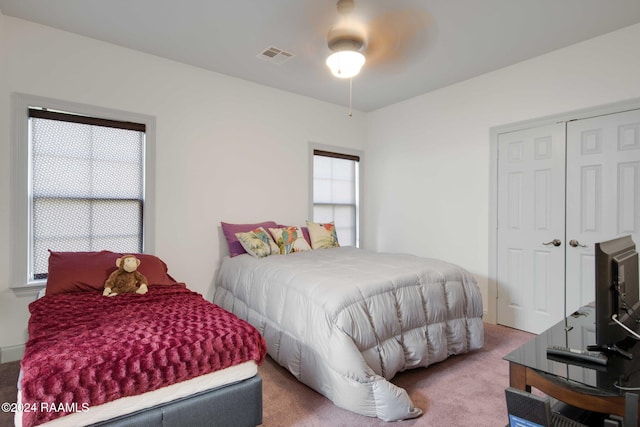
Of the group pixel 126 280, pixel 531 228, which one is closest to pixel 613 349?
pixel 531 228

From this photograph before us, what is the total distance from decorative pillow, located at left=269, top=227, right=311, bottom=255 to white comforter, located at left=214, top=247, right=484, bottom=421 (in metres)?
0.54

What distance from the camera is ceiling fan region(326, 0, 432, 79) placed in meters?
2.42

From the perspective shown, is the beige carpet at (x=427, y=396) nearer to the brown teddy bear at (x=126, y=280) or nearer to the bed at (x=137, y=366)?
the bed at (x=137, y=366)

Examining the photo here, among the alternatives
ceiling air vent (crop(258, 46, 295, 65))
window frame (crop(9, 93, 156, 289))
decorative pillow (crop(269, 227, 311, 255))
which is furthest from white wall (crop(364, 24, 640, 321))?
window frame (crop(9, 93, 156, 289))

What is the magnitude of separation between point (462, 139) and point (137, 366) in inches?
148

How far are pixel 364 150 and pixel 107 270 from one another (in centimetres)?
367

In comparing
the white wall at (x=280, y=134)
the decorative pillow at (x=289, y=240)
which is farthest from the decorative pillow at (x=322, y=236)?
the white wall at (x=280, y=134)

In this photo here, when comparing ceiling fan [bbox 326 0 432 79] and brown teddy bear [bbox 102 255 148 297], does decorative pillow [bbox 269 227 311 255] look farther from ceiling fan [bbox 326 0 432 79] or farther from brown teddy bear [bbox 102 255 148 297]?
ceiling fan [bbox 326 0 432 79]

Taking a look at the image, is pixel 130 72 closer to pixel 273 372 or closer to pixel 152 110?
pixel 152 110

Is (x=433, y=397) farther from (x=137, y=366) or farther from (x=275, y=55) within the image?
(x=275, y=55)

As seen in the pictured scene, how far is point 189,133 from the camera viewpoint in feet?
11.4

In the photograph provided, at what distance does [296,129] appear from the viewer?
4293 mm

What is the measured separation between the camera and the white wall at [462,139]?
2.88 meters

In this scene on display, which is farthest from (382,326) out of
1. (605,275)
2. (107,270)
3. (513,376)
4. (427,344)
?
(107,270)
